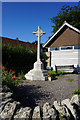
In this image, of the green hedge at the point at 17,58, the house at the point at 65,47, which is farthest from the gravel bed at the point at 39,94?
the house at the point at 65,47

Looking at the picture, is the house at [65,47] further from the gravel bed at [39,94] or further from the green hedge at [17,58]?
the gravel bed at [39,94]

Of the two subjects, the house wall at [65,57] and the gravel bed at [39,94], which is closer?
the gravel bed at [39,94]

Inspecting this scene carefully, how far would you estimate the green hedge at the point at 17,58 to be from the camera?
6.86 meters

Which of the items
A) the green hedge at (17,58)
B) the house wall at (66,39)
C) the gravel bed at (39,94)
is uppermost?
the house wall at (66,39)

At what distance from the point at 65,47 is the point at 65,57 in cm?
127

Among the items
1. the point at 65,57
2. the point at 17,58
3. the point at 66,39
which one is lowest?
the point at 17,58

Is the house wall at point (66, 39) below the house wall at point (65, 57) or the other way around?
the other way around

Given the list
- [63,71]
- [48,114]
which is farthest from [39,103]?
[63,71]

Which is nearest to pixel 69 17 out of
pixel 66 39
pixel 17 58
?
pixel 66 39

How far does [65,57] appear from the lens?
39.5 ft

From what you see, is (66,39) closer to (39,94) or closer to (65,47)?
(65,47)

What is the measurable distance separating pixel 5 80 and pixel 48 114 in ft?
7.86

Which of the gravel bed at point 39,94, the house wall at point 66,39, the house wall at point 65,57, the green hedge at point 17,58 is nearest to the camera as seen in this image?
the gravel bed at point 39,94

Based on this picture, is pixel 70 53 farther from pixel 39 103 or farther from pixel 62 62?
pixel 39 103
